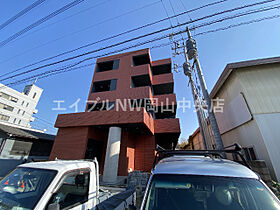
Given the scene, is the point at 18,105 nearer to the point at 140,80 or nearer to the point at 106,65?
the point at 106,65

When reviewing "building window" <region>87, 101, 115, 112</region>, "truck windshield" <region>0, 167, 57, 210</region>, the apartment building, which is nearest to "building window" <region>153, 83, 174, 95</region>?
the apartment building

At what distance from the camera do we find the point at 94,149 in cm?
1067

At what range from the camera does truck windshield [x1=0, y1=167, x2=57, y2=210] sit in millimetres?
1768

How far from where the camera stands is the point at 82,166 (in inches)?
100.0

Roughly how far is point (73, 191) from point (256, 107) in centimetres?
847

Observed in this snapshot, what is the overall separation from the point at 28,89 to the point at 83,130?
4366cm

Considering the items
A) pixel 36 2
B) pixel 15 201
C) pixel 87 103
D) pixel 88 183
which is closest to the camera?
pixel 15 201

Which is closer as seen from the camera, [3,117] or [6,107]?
[3,117]

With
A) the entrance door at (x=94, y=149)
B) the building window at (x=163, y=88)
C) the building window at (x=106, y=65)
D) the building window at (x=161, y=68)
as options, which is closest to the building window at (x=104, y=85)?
the building window at (x=106, y=65)

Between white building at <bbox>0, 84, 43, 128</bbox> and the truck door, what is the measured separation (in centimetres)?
3949

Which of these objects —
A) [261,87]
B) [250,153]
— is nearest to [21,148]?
[250,153]

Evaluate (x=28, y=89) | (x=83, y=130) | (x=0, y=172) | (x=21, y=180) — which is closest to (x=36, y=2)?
(x=21, y=180)

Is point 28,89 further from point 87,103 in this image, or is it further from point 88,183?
point 88,183

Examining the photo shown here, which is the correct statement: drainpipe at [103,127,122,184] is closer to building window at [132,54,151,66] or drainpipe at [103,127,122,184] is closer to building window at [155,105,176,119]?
building window at [155,105,176,119]
